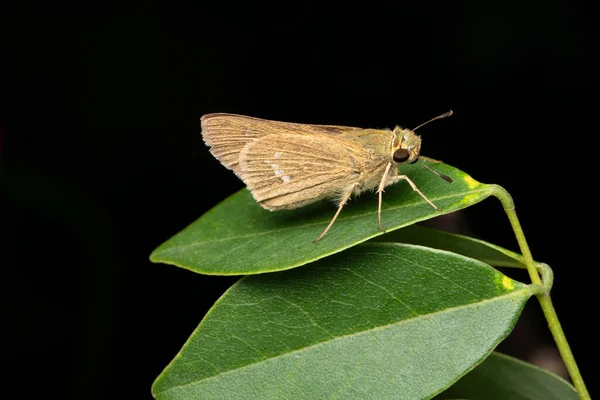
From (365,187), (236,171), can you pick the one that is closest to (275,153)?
(236,171)

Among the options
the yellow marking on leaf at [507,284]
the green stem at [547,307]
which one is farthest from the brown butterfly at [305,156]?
the yellow marking on leaf at [507,284]

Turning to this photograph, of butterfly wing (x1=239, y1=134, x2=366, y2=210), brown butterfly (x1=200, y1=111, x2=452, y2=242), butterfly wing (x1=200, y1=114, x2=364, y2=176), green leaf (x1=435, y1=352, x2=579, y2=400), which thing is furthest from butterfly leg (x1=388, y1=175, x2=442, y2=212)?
green leaf (x1=435, y1=352, x2=579, y2=400)

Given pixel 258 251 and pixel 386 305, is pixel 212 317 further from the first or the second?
pixel 386 305

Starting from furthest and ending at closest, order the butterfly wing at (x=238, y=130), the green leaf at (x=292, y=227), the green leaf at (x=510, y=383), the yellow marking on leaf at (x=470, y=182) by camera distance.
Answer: the butterfly wing at (x=238, y=130) < the green leaf at (x=510, y=383) < the yellow marking on leaf at (x=470, y=182) < the green leaf at (x=292, y=227)

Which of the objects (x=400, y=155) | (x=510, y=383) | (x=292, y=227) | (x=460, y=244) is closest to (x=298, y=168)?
(x=292, y=227)

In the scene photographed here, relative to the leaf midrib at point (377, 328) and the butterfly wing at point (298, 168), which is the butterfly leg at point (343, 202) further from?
the leaf midrib at point (377, 328)

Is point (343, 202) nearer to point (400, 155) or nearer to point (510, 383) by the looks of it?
point (400, 155)
